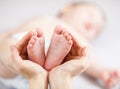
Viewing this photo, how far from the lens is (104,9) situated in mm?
2115

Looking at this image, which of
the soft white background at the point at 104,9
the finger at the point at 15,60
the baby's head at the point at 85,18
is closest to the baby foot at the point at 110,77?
the soft white background at the point at 104,9

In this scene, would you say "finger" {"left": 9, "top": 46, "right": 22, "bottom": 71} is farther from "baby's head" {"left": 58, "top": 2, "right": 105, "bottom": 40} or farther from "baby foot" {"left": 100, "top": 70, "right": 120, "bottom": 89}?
"baby's head" {"left": 58, "top": 2, "right": 105, "bottom": 40}

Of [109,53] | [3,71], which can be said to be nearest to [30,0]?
[109,53]

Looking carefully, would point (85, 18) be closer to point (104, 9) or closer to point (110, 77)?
point (104, 9)

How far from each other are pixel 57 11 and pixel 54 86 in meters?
1.15

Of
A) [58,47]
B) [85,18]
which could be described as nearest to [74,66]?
[58,47]

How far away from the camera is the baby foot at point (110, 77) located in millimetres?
1482

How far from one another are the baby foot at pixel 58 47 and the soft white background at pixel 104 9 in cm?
66

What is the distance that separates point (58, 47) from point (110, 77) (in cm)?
55

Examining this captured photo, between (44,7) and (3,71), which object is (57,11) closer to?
(44,7)

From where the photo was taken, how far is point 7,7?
79.8 inches

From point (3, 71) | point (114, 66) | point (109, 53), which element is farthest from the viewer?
point (109, 53)

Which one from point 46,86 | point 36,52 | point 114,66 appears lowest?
point 114,66

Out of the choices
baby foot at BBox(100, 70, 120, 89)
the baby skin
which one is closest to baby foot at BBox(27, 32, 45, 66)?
the baby skin
